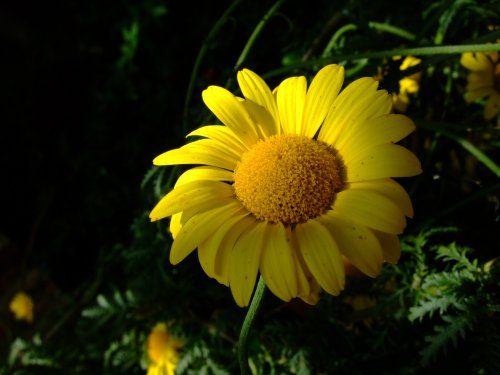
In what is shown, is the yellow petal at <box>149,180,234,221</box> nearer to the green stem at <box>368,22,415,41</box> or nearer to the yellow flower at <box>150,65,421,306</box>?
the yellow flower at <box>150,65,421,306</box>

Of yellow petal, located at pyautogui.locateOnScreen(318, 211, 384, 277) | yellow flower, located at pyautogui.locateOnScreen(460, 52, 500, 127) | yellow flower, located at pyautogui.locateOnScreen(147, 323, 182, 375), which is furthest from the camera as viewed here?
yellow flower, located at pyautogui.locateOnScreen(147, 323, 182, 375)

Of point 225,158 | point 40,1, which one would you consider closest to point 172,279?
point 225,158

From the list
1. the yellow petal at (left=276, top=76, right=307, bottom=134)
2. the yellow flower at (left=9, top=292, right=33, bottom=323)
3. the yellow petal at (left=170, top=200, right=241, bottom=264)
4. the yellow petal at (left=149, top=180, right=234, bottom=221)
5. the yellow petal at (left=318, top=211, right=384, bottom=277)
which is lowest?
the yellow flower at (left=9, top=292, right=33, bottom=323)

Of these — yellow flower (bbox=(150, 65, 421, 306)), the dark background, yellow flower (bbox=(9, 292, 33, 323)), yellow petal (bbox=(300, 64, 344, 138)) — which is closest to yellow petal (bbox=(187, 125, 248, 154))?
yellow flower (bbox=(150, 65, 421, 306))

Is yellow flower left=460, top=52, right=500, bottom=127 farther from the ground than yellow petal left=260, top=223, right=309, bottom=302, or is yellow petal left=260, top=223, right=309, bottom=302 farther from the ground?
yellow flower left=460, top=52, right=500, bottom=127

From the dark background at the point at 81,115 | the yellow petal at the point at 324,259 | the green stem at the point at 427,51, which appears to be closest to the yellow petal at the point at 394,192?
the yellow petal at the point at 324,259

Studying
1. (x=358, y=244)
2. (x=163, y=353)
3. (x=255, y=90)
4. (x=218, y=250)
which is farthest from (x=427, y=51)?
(x=163, y=353)

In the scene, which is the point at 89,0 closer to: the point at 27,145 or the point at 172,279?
the point at 27,145
